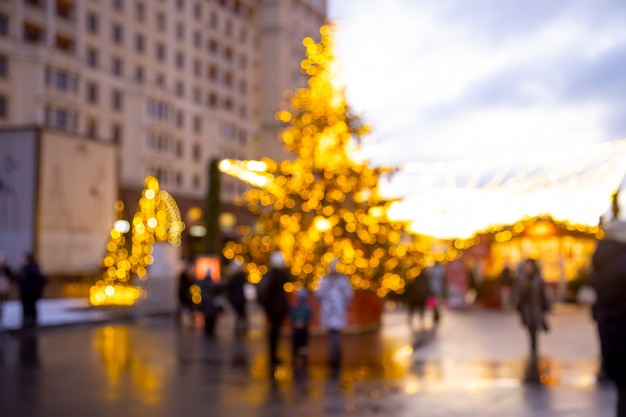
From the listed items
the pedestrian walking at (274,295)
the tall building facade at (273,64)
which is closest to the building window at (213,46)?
the tall building facade at (273,64)

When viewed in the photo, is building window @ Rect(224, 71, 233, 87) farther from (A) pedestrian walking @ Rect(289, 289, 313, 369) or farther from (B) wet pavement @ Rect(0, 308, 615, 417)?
(A) pedestrian walking @ Rect(289, 289, 313, 369)

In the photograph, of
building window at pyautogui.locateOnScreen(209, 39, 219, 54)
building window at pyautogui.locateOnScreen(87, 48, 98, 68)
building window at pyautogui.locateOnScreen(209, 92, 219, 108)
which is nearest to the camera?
building window at pyautogui.locateOnScreen(87, 48, 98, 68)

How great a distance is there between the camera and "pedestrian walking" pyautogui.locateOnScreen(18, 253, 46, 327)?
23281 mm

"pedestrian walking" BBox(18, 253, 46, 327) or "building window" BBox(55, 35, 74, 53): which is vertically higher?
"building window" BBox(55, 35, 74, 53)

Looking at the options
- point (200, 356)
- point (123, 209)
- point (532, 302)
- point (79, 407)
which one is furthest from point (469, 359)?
point (123, 209)

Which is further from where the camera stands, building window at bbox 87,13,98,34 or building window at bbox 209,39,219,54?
building window at bbox 209,39,219,54

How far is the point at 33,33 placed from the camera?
56.9m

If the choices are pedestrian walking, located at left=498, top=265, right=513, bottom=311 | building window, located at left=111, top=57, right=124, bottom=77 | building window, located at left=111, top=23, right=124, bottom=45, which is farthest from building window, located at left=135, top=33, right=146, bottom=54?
pedestrian walking, located at left=498, top=265, right=513, bottom=311

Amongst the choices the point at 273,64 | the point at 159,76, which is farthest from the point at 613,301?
the point at 273,64

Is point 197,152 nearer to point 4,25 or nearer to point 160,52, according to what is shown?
point 160,52

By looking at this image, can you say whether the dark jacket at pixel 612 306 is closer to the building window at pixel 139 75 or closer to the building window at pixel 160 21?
the building window at pixel 139 75

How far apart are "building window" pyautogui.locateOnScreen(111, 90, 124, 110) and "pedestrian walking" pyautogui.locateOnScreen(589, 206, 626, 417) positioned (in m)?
59.6

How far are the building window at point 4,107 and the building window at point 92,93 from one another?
7.24 meters

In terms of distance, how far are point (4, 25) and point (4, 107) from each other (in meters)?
4.74
